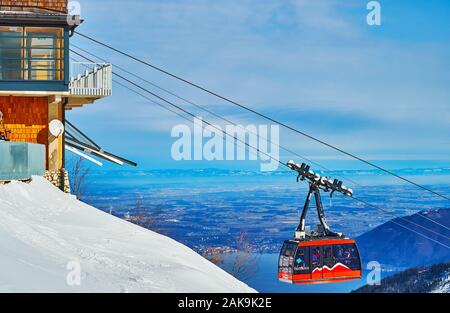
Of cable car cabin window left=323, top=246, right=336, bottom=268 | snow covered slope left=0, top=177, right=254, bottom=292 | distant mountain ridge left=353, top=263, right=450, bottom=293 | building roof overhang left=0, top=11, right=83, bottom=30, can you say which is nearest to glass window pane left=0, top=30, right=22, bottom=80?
building roof overhang left=0, top=11, right=83, bottom=30

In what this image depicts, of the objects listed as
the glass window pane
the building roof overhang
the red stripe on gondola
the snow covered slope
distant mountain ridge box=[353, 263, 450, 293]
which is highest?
the building roof overhang

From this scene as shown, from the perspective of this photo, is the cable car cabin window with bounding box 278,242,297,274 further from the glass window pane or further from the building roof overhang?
the glass window pane

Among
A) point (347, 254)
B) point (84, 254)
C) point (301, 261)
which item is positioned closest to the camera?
point (84, 254)

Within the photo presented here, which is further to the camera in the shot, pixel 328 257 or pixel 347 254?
pixel 347 254

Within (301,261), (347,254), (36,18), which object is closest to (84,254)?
(301,261)

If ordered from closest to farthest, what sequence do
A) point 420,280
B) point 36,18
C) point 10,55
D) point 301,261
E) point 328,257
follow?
point 301,261 → point 328,257 → point 36,18 → point 10,55 → point 420,280

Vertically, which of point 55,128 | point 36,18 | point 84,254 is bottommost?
point 84,254

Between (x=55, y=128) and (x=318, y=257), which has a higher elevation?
(x=55, y=128)

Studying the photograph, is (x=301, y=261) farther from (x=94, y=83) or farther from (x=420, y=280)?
(x=420, y=280)
